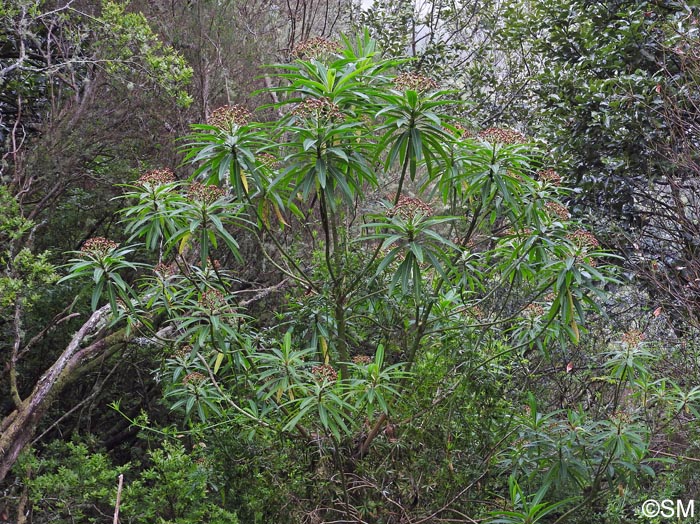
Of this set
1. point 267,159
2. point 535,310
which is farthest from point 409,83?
point 535,310

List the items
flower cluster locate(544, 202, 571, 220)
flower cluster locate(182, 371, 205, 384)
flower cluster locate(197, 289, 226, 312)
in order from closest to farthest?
flower cluster locate(544, 202, 571, 220)
flower cluster locate(197, 289, 226, 312)
flower cluster locate(182, 371, 205, 384)

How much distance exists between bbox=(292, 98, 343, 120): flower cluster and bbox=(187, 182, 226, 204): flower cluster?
22.1 inches

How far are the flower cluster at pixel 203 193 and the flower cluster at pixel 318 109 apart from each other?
56 cm

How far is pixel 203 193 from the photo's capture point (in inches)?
129

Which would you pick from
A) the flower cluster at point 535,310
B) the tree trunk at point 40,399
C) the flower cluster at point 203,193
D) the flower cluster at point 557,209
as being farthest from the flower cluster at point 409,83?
the tree trunk at point 40,399

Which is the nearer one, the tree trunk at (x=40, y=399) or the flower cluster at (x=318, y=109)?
the flower cluster at (x=318, y=109)

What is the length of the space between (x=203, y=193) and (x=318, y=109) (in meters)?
0.70

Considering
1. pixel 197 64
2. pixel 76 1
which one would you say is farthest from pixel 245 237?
pixel 76 1

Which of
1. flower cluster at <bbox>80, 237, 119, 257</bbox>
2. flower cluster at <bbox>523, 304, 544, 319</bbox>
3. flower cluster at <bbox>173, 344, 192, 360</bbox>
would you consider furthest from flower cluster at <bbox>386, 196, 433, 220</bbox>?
flower cluster at <bbox>173, 344, 192, 360</bbox>

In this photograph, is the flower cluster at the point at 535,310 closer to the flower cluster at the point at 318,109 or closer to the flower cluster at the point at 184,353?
the flower cluster at the point at 318,109

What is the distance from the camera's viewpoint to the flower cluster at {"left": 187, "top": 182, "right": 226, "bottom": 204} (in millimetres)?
3260

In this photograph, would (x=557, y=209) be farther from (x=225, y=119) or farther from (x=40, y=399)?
(x=40, y=399)

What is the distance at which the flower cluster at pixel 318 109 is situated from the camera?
299 cm

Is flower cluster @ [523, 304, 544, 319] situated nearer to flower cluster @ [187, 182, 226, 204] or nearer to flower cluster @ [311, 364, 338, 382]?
flower cluster @ [311, 364, 338, 382]
